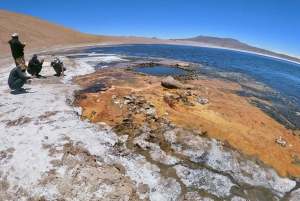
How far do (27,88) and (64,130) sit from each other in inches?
223

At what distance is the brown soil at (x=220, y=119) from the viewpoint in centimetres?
767

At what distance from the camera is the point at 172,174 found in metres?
5.77

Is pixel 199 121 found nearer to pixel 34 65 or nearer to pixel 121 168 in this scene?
pixel 121 168

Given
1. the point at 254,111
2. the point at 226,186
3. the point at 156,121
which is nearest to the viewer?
the point at 226,186

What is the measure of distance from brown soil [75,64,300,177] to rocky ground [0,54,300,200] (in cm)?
6

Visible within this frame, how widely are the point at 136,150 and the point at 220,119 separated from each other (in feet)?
17.2

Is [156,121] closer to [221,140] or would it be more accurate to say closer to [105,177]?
[221,140]

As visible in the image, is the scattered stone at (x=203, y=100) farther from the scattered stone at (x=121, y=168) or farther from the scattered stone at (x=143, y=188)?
the scattered stone at (x=143, y=188)

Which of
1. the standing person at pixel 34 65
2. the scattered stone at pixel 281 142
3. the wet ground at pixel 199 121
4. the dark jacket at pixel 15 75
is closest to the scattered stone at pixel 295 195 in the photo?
the wet ground at pixel 199 121

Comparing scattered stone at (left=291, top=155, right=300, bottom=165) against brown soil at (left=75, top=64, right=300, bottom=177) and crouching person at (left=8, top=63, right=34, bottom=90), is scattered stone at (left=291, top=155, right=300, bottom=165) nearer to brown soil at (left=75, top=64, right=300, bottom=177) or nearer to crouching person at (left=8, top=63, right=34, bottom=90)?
brown soil at (left=75, top=64, right=300, bottom=177)

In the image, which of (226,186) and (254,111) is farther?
(254,111)

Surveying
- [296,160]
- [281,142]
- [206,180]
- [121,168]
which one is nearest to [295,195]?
[296,160]

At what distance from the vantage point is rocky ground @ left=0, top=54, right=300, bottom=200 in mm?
4996

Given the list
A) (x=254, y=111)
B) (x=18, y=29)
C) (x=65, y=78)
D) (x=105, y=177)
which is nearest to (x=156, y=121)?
(x=105, y=177)
